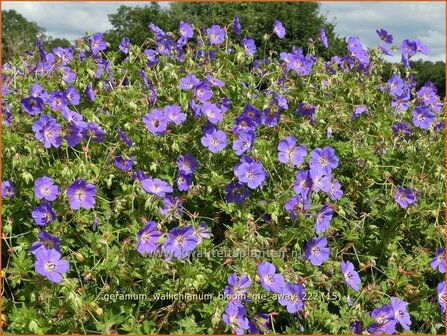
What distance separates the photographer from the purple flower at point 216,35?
12.0ft

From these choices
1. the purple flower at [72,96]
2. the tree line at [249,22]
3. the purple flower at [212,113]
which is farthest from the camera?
the tree line at [249,22]

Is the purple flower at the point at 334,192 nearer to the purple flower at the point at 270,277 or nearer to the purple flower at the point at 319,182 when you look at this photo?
the purple flower at the point at 319,182

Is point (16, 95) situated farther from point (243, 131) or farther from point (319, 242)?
point (319, 242)

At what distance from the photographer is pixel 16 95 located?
10.9 ft

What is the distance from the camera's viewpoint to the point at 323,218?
2395 millimetres

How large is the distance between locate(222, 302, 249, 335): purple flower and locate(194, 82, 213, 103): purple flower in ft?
3.88

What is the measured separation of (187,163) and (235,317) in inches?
32.8

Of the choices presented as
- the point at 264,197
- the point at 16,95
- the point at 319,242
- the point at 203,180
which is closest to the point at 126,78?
the point at 16,95

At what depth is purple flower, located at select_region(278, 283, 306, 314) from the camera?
2141 millimetres

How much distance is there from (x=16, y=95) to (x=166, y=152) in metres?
1.20

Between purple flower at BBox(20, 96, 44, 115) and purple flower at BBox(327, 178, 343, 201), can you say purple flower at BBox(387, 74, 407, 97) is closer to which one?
purple flower at BBox(327, 178, 343, 201)

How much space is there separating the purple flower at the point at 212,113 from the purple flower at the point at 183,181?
299 mm

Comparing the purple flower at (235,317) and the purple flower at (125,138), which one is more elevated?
the purple flower at (125,138)

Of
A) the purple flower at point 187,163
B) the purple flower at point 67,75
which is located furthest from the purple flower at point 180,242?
the purple flower at point 67,75
